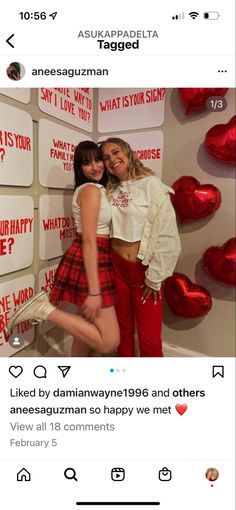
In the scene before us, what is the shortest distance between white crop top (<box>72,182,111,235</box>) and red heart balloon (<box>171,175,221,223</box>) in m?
0.12

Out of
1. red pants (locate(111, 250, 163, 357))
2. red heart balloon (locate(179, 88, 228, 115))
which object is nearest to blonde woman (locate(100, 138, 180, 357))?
red pants (locate(111, 250, 163, 357))

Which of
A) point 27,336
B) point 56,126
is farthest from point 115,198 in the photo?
point 27,336
